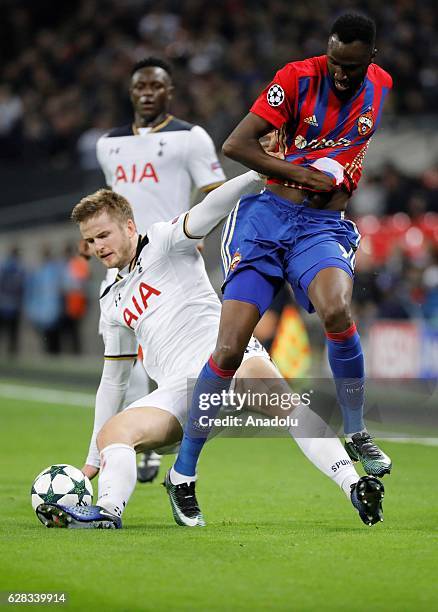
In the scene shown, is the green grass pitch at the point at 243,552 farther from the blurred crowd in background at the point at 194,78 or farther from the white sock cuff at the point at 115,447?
the blurred crowd in background at the point at 194,78

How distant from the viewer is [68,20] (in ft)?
86.4

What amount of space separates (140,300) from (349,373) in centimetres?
124

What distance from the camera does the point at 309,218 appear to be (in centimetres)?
600

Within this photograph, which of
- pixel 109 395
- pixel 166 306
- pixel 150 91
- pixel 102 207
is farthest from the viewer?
pixel 150 91

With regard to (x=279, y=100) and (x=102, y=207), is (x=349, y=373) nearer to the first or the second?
(x=279, y=100)

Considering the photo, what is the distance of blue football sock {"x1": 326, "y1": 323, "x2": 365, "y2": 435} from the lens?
19.1ft

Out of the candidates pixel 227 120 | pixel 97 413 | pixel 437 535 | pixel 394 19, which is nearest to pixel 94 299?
pixel 227 120

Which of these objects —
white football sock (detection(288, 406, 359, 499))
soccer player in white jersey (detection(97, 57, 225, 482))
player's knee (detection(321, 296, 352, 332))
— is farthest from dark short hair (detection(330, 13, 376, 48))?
soccer player in white jersey (detection(97, 57, 225, 482))

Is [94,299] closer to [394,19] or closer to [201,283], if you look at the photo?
[394,19]

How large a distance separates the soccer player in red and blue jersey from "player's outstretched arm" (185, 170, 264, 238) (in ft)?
0.19

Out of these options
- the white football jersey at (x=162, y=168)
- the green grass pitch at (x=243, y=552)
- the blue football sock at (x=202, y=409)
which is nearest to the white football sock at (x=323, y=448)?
the green grass pitch at (x=243, y=552)

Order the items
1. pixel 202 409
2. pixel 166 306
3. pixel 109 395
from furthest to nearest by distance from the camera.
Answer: pixel 109 395 → pixel 166 306 → pixel 202 409

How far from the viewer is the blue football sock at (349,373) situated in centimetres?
584

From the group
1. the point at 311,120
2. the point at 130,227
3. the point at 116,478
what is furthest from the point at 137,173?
the point at 116,478
